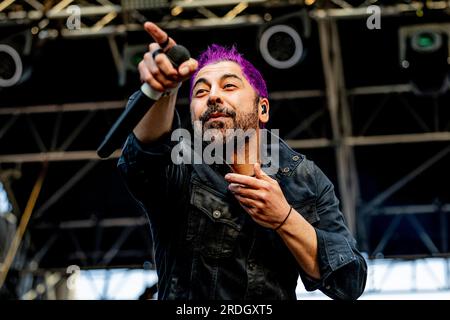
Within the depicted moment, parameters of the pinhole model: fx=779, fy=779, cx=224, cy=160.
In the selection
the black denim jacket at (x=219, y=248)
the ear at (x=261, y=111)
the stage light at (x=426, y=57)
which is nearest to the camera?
the black denim jacket at (x=219, y=248)

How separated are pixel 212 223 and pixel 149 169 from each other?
12.1 inches

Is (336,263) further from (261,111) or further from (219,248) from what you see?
(261,111)

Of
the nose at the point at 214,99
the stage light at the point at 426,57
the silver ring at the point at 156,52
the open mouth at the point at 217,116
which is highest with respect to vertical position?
the stage light at the point at 426,57

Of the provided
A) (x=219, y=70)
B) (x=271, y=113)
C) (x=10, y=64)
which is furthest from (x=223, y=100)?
(x=271, y=113)

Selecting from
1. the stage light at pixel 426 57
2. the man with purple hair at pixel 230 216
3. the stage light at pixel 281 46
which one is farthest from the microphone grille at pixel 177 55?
the stage light at pixel 426 57

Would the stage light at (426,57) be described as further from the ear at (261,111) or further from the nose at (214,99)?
the nose at (214,99)

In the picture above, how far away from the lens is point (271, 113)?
34.5 ft

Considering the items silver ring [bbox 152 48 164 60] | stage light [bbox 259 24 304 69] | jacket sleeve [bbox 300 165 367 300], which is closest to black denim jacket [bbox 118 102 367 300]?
jacket sleeve [bbox 300 165 367 300]

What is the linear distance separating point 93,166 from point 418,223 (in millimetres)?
5004

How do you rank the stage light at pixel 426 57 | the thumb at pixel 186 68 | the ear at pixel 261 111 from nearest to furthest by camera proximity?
1. the thumb at pixel 186 68
2. the ear at pixel 261 111
3. the stage light at pixel 426 57

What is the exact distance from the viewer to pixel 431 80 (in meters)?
8.20

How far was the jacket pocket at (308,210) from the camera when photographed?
255 centimetres

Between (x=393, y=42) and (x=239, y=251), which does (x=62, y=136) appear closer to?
(x=393, y=42)

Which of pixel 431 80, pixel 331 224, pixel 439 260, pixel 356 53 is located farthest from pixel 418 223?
pixel 331 224
